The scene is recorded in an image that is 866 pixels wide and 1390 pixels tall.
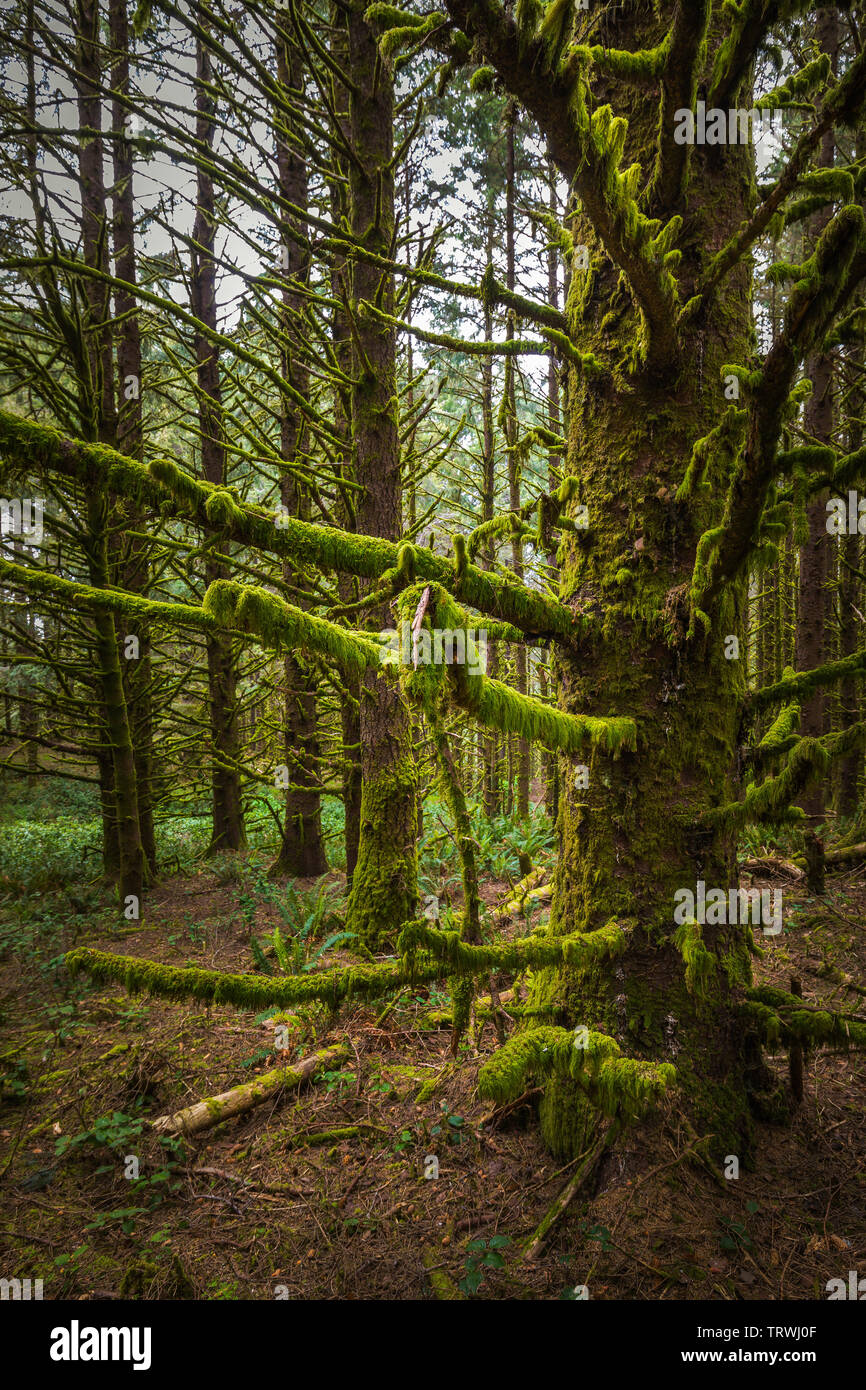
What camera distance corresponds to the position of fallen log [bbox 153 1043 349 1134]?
368 cm

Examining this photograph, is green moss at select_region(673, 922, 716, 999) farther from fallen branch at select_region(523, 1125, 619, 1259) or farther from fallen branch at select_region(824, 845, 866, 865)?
fallen branch at select_region(824, 845, 866, 865)

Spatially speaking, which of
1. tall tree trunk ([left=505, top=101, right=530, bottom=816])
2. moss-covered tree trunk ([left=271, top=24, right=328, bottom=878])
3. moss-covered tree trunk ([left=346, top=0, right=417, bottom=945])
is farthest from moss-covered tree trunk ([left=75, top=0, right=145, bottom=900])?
tall tree trunk ([left=505, top=101, right=530, bottom=816])

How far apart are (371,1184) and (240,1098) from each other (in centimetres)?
113

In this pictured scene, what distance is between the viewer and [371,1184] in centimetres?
318

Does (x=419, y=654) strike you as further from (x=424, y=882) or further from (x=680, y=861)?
(x=424, y=882)

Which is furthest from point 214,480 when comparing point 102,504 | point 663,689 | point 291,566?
point 663,689

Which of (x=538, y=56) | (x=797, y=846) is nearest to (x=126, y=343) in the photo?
(x=538, y=56)

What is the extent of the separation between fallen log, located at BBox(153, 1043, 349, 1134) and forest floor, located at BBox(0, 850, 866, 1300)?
0.24 ft

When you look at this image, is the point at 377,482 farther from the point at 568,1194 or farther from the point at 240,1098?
the point at 568,1194

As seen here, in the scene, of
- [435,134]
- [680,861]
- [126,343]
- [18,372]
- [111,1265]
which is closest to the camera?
[680,861]

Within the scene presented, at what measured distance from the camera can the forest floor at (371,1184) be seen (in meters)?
2.45

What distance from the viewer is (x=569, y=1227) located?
8.41ft

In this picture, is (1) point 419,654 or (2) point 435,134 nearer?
(1) point 419,654

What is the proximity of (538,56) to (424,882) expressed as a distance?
738cm
